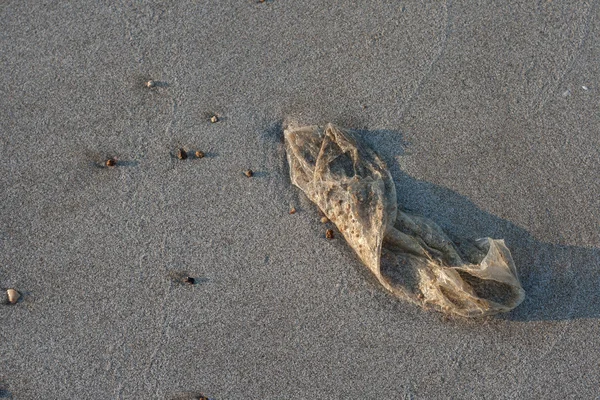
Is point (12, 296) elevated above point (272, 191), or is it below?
below

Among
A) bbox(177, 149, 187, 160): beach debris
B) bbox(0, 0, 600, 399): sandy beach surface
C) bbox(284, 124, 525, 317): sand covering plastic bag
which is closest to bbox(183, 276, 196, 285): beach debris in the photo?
bbox(0, 0, 600, 399): sandy beach surface

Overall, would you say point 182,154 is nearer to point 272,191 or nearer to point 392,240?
point 272,191

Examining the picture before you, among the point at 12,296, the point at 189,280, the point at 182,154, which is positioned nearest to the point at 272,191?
the point at 182,154

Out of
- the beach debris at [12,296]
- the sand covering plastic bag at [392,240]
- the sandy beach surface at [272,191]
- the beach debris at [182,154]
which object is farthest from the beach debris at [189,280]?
the beach debris at [12,296]

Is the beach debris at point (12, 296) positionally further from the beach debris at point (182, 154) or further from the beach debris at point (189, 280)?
the beach debris at point (182, 154)

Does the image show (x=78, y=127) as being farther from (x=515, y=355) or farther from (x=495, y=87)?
(x=515, y=355)

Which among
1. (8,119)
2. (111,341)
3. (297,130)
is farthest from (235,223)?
(8,119)
